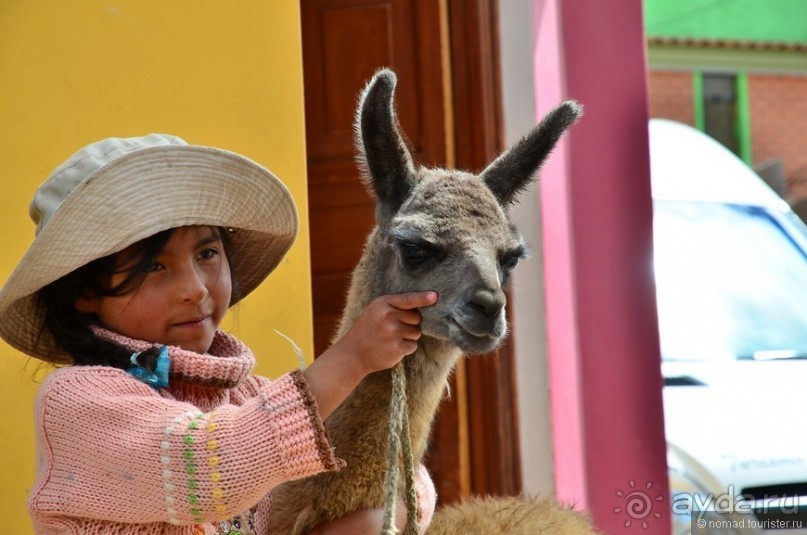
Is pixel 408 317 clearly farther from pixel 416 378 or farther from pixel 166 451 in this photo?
pixel 166 451

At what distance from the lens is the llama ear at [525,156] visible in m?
2.22

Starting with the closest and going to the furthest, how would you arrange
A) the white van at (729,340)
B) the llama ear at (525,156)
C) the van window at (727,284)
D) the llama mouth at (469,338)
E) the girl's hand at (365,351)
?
the girl's hand at (365,351)
the llama mouth at (469,338)
the llama ear at (525,156)
the white van at (729,340)
the van window at (727,284)

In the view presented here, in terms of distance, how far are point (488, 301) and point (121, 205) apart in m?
0.69

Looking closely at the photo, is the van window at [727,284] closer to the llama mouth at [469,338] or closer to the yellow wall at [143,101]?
the yellow wall at [143,101]

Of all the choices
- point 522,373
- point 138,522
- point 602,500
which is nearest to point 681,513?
point 602,500

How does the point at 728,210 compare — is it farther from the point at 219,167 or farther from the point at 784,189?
the point at 784,189

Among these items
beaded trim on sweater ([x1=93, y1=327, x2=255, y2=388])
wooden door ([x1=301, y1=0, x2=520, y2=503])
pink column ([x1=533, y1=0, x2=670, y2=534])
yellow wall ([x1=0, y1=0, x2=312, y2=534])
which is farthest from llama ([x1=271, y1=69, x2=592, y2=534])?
wooden door ([x1=301, y1=0, x2=520, y2=503])

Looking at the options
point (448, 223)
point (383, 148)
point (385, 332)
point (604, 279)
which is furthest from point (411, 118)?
point (385, 332)

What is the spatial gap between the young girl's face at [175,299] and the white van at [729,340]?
2569mm

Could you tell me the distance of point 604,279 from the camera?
163 inches

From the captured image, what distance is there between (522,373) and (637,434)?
525 mm

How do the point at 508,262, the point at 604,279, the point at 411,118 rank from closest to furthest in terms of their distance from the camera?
the point at 508,262 → the point at 604,279 → the point at 411,118

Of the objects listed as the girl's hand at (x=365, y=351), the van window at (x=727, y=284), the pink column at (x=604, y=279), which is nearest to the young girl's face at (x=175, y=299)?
the girl's hand at (x=365, y=351)

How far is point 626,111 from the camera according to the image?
4156mm
